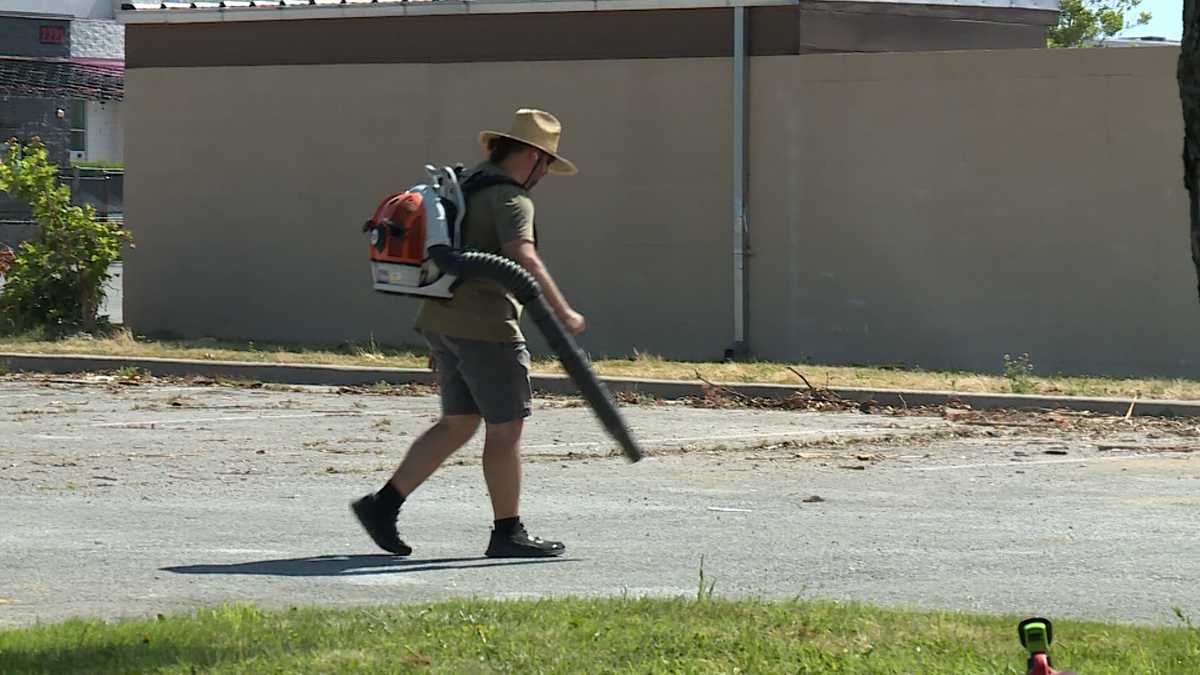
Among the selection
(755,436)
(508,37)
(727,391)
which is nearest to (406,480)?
(755,436)

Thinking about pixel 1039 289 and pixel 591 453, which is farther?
pixel 1039 289

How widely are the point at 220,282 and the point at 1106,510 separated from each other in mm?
12445

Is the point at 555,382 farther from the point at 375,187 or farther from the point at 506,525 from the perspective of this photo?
the point at 506,525

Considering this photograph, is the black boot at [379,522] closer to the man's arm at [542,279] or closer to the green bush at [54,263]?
the man's arm at [542,279]

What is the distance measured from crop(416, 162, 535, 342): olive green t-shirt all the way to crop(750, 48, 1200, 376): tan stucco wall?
32.4 feet

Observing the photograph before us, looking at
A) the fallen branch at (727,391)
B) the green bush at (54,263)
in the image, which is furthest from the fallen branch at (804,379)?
the green bush at (54,263)

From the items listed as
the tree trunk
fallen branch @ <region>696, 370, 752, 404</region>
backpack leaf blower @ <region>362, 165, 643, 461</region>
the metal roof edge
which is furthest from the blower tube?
the metal roof edge

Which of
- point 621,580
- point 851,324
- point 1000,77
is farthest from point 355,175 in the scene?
point 621,580

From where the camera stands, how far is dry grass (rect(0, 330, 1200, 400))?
600 inches

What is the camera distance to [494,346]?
816 centimetres

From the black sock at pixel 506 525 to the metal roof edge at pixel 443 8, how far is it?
10.4 m

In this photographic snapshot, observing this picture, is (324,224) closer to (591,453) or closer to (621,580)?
(591,453)

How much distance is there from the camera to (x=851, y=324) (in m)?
18.0

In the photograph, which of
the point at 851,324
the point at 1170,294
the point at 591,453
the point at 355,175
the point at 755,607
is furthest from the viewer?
the point at 355,175
